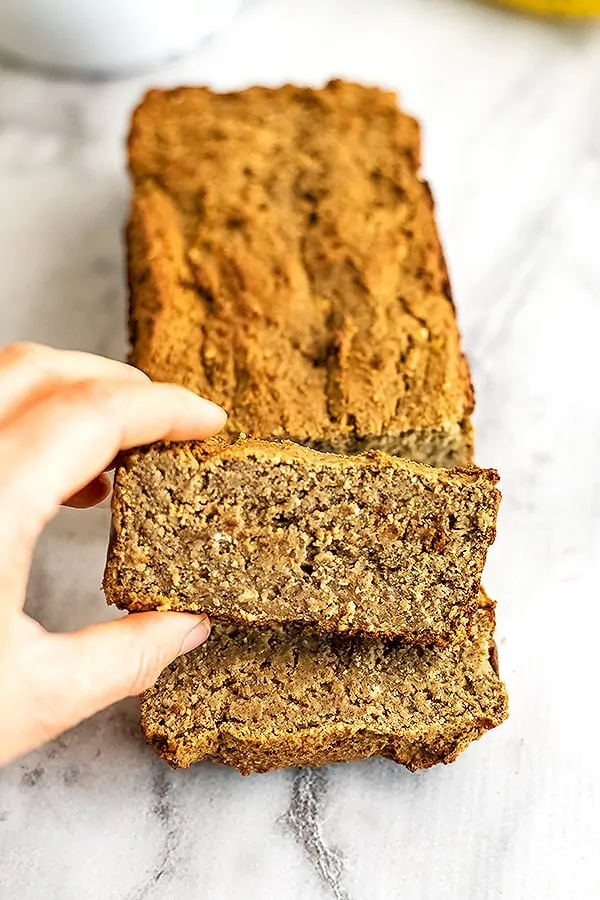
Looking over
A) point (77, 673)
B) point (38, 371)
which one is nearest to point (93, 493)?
point (38, 371)

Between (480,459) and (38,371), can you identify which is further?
(480,459)

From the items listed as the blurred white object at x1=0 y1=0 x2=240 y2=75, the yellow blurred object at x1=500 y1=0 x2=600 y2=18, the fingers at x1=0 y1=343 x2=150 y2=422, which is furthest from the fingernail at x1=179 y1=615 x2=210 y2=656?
the yellow blurred object at x1=500 y1=0 x2=600 y2=18

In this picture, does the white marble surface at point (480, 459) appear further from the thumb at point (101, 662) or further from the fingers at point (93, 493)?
the thumb at point (101, 662)

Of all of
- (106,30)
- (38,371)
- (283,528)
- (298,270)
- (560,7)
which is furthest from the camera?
(560,7)

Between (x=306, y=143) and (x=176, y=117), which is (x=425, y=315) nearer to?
(x=306, y=143)

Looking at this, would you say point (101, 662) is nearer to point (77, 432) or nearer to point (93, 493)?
point (77, 432)

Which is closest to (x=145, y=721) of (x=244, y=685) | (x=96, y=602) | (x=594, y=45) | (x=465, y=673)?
(x=244, y=685)

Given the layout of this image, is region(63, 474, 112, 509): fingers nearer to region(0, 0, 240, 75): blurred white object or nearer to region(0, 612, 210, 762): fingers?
region(0, 612, 210, 762): fingers

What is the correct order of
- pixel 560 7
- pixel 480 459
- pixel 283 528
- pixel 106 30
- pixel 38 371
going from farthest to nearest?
pixel 560 7, pixel 106 30, pixel 480 459, pixel 283 528, pixel 38 371
